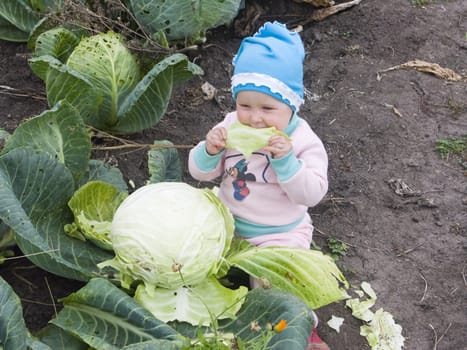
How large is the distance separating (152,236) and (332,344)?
40.3 inches

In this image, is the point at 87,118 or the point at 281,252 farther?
the point at 87,118

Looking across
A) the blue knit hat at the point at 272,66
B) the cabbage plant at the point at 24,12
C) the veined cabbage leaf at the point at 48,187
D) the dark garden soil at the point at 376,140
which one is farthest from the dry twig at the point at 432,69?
the veined cabbage leaf at the point at 48,187

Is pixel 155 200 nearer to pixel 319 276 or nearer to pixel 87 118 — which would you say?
pixel 319 276

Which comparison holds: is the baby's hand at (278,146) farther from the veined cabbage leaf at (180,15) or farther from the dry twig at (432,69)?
the dry twig at (432,69)

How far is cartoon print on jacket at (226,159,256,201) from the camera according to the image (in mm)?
2867

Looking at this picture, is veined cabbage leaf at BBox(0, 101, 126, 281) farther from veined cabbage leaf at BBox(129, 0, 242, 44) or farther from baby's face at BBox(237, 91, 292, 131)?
veined cabbage leaf at BBox(129, 0, 242, 44)

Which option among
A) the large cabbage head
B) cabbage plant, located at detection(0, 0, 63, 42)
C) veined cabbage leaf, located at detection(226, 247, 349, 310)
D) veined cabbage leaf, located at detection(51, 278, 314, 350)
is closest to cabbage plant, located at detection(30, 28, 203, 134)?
cabbage plant, located at detection(0, 0, 63, 42)

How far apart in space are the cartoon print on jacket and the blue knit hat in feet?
1.09

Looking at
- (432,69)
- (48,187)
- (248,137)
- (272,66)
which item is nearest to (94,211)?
(48,187)

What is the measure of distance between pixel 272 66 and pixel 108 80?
1.49m

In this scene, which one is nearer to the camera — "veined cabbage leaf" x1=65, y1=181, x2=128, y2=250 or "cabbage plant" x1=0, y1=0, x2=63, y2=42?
"veined cabbage leaf" x1=65, y1=181, x2=128, y2=250

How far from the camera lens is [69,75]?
3.42 meters

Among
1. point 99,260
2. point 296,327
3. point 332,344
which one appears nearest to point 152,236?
point 99,260

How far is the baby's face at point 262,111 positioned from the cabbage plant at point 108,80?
0.88 m
